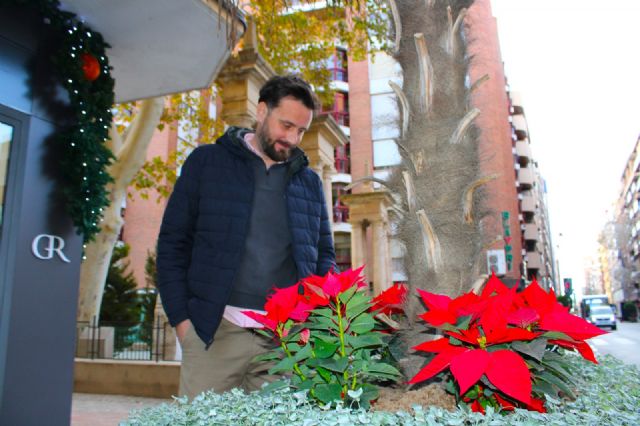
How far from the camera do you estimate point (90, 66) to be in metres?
4.96

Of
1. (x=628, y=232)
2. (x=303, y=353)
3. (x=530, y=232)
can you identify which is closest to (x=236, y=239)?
(x=303, y=353)

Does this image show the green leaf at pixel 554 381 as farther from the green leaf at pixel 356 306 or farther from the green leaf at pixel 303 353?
the green leaf at pixel 303 353

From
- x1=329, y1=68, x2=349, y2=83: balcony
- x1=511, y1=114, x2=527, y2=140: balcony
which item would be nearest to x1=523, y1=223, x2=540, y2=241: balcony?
x1=511, y1=114, x2=527, y2=140: balcony

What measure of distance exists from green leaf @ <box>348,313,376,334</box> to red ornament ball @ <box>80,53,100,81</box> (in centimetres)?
442

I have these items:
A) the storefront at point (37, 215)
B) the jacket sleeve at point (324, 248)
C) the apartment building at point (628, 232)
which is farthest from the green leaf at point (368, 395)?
the apartment building at point (628, 232)

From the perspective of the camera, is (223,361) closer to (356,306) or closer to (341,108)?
(356,306)

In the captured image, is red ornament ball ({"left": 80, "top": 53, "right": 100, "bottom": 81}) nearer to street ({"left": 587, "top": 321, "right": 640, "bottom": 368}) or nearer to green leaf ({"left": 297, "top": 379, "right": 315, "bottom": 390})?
green leaf ({"left": 297, "top": 379, "right": 315, "bottom": 390})

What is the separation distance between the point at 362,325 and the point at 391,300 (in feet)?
1.64

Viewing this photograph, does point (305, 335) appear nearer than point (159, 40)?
Yes

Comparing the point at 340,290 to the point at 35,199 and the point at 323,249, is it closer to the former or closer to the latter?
the point at 323,249

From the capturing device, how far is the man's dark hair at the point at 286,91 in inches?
102

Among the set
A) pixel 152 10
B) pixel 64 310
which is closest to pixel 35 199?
pixel 64 310

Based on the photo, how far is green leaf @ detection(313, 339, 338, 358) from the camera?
1572mm

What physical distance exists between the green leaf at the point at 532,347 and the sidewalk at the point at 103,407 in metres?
5.89
